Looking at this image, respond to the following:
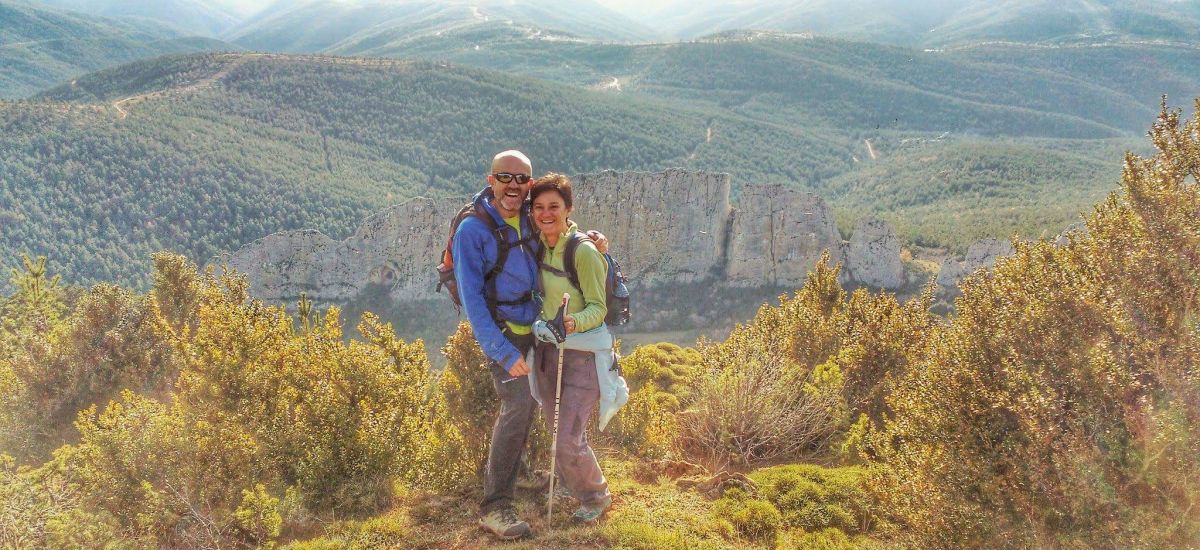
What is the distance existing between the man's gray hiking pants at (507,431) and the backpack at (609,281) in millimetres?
527

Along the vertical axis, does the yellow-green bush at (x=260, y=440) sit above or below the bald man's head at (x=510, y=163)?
below

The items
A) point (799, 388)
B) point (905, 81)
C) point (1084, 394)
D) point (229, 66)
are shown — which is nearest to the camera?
point (1084, 394)

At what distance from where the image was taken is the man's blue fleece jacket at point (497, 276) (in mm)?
4102

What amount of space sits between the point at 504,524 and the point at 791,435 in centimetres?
350

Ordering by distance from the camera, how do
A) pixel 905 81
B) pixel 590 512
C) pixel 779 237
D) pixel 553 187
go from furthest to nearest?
1. pixel 905 81
2. pixel 779 237
3. pixel 590 512
4. pixel 553 187

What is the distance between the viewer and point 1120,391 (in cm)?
331

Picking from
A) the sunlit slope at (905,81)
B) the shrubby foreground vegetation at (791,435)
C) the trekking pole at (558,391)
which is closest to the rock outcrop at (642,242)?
the shrubby foreground vegetation at (791,435)

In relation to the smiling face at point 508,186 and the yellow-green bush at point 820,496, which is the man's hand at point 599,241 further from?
the yellow-green bush at point 820,496

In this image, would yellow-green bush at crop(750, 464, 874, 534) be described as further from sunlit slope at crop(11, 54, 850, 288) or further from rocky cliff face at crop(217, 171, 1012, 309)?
sunlit slope at crop(11, 54, 850, 288)

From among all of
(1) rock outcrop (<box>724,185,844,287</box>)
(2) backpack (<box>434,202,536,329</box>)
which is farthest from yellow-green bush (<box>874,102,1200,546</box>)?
(1) rock outcrop (<box>724,185,844,287</box>)

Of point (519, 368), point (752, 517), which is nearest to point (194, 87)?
point (519, 368)

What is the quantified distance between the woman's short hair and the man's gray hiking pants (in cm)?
100

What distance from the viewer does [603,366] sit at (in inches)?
175

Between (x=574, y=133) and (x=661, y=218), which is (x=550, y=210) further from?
(x=574, y=133)
